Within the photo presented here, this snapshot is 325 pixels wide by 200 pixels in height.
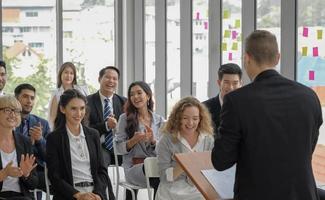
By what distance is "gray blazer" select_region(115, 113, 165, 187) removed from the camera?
4.32m

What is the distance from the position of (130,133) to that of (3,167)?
1237 mm

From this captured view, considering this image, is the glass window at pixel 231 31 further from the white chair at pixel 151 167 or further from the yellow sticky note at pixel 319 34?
the white chair at pixel 151 167

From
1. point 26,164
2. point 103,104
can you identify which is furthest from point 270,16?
point 26,164

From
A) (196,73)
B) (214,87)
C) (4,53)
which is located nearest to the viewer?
(214,87)

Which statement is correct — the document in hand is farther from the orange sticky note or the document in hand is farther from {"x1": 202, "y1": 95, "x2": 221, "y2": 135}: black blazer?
the orange sticky note

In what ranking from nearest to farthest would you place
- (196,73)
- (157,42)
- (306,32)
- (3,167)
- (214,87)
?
1. (3,167)
2. (306,32)
3. (214,87)
4. (196,73)
5. (157,42)

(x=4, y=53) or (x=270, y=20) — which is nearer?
(x=270, y=20)

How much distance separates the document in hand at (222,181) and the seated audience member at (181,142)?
130 cm

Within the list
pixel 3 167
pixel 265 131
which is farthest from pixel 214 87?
pixel 265 131

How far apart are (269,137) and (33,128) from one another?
8.65 feet

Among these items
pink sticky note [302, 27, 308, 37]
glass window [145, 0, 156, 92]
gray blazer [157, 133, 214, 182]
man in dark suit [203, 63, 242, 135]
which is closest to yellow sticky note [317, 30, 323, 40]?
pink sticky note [302, 27, 308, 37]

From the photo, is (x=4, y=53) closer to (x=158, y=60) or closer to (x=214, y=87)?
(x=158, y=60)

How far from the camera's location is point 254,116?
2.07 metres

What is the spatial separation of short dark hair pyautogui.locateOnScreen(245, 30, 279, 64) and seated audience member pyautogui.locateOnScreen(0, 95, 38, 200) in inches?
79.0
